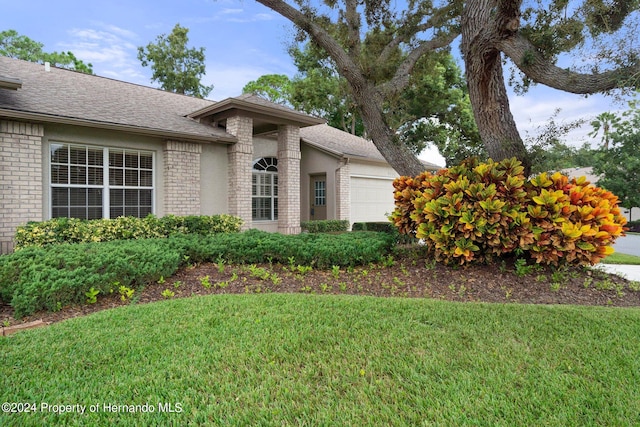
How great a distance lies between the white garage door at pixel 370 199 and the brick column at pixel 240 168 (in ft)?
16.2

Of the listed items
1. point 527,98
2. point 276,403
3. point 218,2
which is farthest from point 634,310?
point 218,2

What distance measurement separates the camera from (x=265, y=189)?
12.6 m

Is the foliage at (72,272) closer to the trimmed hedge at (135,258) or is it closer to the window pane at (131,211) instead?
the trimmed hedge at (135,258)

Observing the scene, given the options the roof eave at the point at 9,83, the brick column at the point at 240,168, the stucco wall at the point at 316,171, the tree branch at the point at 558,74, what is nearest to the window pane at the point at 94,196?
the roof eave at the point at 9,83

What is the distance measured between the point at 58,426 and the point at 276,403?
1.21 m

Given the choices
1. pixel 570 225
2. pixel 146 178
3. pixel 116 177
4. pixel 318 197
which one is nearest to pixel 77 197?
pixel 116 177

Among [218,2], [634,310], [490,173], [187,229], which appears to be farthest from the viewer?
[187,229]

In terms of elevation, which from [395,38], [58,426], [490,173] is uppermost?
[395,38]

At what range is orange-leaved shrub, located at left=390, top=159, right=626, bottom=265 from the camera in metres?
5.43

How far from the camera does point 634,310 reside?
14.5 ft

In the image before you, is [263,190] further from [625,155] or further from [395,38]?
[625,155]

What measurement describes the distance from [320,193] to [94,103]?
799cm

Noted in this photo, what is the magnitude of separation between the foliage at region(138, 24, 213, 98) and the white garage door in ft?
68.4

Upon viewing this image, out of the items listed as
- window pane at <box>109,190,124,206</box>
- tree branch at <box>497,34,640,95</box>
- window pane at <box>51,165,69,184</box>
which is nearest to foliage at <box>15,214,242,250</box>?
window pane at <box>109,190,124,206</box>
